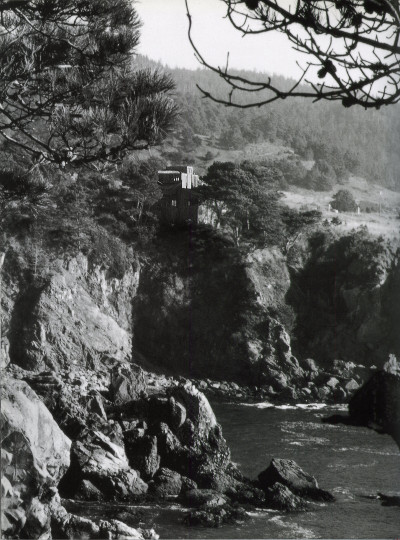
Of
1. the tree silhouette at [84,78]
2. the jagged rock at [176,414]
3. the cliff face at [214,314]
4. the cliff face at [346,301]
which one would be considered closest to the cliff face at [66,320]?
the cliff face at [214,314]

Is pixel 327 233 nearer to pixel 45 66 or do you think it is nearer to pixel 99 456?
pixel 99 456

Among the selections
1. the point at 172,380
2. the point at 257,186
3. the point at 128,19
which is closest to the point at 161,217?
the point at 257,186

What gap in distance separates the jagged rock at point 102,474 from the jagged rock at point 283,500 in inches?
118

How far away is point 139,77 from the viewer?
25.5 ft

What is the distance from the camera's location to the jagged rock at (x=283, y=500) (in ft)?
54.1

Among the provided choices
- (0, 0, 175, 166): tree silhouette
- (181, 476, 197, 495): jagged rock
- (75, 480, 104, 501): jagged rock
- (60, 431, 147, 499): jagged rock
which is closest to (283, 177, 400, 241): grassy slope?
(181, 476, 197, 495): jagged rock

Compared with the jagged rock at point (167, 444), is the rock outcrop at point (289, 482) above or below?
below

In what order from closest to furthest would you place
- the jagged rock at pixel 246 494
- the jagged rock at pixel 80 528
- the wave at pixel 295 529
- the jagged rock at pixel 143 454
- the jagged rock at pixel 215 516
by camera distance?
the jagged rock at pixel 80 528 → the wave at pixel 295 529 → the jagged rock at pixel 215 516 → the jagged rock at pixel 246 494 → the jagged rock at pixel 143 454

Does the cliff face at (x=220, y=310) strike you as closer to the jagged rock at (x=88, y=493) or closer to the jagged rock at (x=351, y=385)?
the jagged rock at (x=351, y=385)

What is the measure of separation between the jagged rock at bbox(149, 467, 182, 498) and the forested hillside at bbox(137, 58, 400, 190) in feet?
136

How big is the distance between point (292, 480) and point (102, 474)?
476cm

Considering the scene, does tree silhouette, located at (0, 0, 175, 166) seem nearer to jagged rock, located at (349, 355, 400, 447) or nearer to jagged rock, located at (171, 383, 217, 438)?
jagged rock, located at (349, 355, 400, 447)

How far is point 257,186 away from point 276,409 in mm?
13475

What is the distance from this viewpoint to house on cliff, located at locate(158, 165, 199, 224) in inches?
1490
